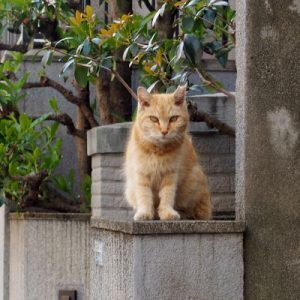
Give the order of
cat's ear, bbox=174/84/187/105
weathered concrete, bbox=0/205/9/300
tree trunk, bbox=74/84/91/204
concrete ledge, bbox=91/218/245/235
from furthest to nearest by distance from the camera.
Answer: tree trunk, bbox=74/84/91/204
weathered concrete, bbox=0/205/9/300
cat's ear, bbox=174/84/187/105
concrete ledge, bbox=91/218/245/235

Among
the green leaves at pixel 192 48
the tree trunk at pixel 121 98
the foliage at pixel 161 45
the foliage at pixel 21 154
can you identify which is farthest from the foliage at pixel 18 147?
the green leaves at pixel 192 48

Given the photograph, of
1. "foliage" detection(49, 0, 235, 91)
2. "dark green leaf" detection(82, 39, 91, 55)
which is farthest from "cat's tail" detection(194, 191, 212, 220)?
"dark green leaf" detection(82, 39, 91, 55)

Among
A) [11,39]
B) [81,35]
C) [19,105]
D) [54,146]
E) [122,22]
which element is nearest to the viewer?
[122,22]

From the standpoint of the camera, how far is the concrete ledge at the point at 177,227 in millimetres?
4164

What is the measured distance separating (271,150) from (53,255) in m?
3.65

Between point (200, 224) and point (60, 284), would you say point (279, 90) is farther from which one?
point (60, 284)

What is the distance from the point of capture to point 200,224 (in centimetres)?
428

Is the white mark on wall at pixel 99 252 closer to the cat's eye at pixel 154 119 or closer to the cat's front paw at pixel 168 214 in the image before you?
the cat's front paw at pixel 168 214

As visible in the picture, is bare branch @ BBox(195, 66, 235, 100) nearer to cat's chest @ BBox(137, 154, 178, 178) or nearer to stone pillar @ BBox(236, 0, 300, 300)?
cat's chest @ BBox(137, 154, 178, 178)

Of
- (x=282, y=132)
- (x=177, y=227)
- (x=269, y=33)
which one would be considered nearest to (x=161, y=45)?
(x=269, y=33)

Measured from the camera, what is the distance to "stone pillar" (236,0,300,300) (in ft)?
14.3

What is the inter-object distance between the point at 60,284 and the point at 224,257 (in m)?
3.48

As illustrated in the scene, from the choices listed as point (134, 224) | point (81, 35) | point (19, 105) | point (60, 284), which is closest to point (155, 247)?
point (134, 224)

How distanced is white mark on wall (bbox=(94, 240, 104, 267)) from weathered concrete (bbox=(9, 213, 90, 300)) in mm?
2450
